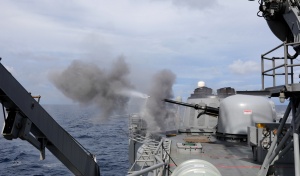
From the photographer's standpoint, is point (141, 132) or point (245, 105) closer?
point (245, 105)

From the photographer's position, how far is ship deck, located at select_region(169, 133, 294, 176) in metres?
9.35

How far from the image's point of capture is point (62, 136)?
7.39 meters

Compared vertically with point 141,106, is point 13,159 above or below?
below

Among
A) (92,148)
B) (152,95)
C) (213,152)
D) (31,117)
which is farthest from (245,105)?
(92,148)

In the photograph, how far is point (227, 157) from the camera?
11.6 metres

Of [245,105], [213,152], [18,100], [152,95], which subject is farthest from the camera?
[152,95]

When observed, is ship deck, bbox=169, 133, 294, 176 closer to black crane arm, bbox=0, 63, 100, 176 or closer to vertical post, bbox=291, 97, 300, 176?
vertical post, bbox=291, 97, 300, 176

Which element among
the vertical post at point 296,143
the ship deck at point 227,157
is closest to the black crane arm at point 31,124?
the ship deck at point 227,157

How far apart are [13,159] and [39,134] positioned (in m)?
22.5

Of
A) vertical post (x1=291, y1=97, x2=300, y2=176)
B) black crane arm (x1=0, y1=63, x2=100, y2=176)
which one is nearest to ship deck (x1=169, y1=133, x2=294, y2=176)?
vertical post (x1=291, y1=97, x2=300, y2=176)

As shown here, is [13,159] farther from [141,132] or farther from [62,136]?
[62,136]

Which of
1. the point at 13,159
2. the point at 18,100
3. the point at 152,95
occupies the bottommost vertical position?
the point at 13,159

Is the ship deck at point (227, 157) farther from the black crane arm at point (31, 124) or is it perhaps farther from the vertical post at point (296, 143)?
the black crane arm at point (31, 124)

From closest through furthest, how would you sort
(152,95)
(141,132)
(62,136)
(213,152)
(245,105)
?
(62,136)
(213,152)
(245,105)
(141,132)
(152,95)
